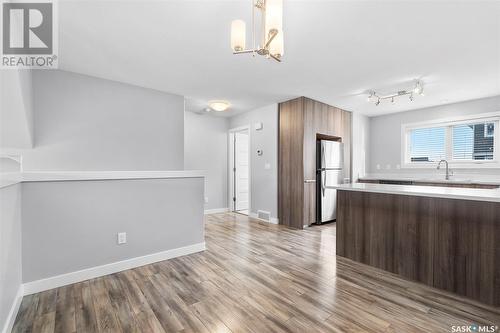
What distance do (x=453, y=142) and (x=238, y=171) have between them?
468 cm

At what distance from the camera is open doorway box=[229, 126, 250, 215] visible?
586cm

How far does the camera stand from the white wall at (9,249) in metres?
1.48

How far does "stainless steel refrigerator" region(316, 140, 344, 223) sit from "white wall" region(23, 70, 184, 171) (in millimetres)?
2689

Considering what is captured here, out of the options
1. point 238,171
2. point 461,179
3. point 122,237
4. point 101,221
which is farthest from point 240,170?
point 461,179

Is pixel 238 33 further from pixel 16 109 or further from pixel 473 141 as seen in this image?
pixel 473 141

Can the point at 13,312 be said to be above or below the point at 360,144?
below

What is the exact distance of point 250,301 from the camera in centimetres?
194

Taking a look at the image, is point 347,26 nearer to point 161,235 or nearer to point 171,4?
point 171,4

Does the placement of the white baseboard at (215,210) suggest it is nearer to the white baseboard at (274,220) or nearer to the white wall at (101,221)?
the white baseboard at (274,220)

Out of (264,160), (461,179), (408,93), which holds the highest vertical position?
(408,93)

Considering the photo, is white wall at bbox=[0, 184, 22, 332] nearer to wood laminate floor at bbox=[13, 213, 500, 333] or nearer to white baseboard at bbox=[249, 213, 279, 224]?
wood laminate floor at bbox=[13, 213, 500, 333]

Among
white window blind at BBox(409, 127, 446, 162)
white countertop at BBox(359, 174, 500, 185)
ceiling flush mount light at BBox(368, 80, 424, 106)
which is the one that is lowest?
white countertop at BBox(359, 174, 500, 185)
